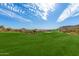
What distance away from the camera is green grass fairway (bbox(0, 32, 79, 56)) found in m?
1.20

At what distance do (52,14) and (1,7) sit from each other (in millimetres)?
361

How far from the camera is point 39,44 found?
122 centimetres

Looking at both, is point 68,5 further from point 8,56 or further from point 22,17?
point 8,56

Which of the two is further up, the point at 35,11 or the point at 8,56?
the point at 35,11

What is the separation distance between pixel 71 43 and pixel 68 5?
0.26 metres

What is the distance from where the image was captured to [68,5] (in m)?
1.23

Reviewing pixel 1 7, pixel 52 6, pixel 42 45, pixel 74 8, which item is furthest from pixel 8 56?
pixel 74 8

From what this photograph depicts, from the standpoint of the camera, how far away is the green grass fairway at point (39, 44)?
47.4 inches

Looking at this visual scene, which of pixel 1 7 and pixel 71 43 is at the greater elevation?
pixel 1 7

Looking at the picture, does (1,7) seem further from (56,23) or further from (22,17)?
(56,23)

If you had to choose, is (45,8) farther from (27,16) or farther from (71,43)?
(71,43)

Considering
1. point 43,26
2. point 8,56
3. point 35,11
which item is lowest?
point 8,56

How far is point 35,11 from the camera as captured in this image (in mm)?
1239

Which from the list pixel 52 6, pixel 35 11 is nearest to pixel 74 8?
pixel 52 6
